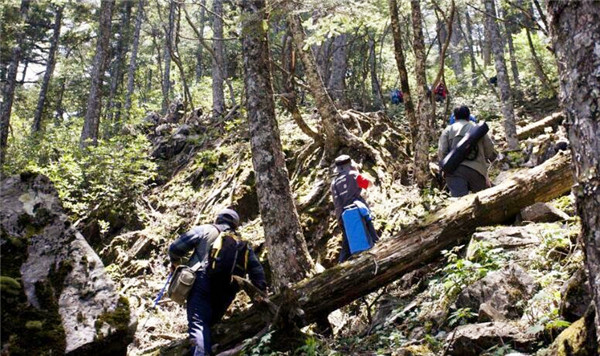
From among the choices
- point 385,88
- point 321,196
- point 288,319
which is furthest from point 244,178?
point 385,88

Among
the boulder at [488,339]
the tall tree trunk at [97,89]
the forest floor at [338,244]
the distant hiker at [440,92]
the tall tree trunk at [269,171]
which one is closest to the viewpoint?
the boulder at [488,339]

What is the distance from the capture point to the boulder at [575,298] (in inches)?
143

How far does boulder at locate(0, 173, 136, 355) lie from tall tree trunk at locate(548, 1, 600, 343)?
3858mm

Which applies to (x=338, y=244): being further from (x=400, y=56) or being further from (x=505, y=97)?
(x=505, y=97)

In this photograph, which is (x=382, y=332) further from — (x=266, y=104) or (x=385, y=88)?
(x=385, y=88)

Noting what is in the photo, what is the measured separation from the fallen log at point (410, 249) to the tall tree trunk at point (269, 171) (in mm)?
958

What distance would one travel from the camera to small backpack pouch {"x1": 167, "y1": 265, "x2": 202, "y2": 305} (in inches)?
222

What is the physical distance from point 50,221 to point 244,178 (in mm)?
5909

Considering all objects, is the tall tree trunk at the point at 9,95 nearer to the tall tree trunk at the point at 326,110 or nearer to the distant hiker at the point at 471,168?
the tall tree trunk at the point at 326,110

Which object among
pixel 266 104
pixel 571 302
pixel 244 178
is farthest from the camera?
pixel 244 178

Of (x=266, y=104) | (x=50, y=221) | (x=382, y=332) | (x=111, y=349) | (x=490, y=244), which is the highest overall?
(x=266, y=104)

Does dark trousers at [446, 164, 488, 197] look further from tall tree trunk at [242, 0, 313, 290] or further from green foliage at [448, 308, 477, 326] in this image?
green foliage at [448, 308, 477, 326]

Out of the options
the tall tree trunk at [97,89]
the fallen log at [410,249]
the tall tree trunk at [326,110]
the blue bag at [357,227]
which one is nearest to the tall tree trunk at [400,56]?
the tall tree trunk at [326,110]

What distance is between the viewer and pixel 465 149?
7.45 meters
